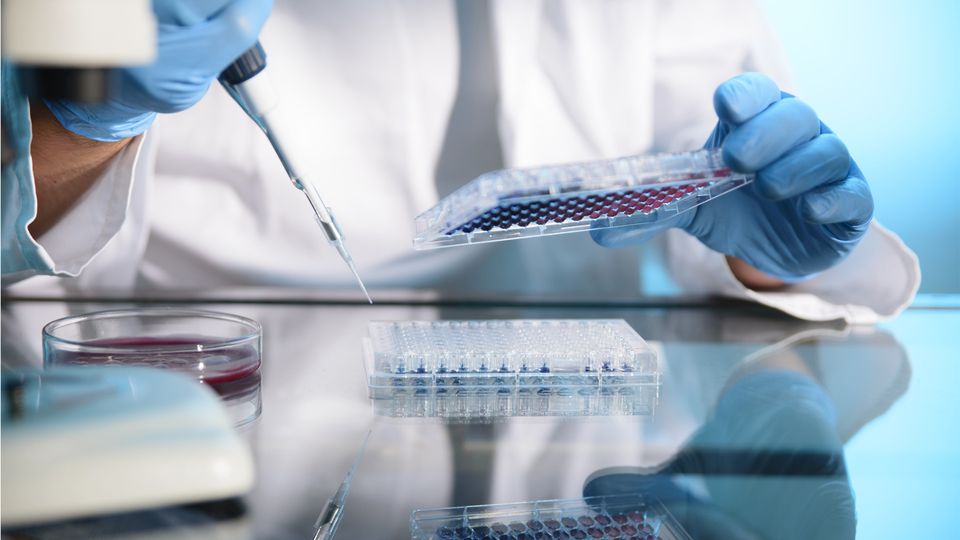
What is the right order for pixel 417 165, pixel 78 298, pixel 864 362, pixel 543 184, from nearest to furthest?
pixel 543 184 → pixel 864 362 → pixel 78 298 → pixel 417 165

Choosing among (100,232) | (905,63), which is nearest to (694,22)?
(905,63)

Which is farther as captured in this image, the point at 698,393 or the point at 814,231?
the point at 814,231

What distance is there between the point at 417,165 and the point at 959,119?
1.22 metres

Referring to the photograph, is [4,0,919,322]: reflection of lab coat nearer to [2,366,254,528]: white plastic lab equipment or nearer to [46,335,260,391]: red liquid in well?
[46,335,260,391]: red liquid in well

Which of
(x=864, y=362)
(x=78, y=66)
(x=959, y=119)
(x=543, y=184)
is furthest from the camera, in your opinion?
(x=959, y=119)

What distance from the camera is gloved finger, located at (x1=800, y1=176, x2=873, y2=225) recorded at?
1265 millimetres

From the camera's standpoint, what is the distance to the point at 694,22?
73.2 inches

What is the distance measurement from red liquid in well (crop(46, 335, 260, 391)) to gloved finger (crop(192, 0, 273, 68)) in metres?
0.34

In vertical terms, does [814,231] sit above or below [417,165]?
below

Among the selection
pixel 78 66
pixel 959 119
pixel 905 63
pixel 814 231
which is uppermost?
pixel 905 63

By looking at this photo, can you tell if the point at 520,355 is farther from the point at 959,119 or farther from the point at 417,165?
the point at 959,119

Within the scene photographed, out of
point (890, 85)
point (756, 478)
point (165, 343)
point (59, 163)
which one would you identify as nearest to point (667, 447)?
point (756, 478)

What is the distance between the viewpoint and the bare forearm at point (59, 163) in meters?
1.28

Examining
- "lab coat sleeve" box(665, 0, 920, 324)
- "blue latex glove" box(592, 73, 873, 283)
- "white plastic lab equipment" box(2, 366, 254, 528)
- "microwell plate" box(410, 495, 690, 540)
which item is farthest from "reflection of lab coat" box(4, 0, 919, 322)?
"white plastic lab equipment" box(2, 366, 254, 528)
